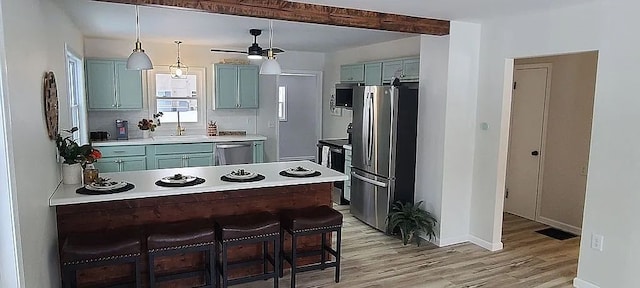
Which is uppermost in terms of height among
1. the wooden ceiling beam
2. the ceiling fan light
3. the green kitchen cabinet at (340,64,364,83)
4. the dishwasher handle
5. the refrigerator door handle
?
the wooden ceiling beam

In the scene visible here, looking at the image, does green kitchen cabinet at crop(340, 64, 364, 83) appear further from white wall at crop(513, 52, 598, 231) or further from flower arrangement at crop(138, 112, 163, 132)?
flower arrangement at crop(138, 112, 163, 132)

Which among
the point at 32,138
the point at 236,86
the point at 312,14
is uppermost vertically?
the point at 312,14

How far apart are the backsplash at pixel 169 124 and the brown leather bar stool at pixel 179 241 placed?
351cm

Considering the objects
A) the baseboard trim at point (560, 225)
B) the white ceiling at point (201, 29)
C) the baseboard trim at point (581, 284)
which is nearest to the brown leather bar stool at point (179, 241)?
the white ceiling at point (201, 29)

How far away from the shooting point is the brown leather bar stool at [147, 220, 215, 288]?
9.27 feet

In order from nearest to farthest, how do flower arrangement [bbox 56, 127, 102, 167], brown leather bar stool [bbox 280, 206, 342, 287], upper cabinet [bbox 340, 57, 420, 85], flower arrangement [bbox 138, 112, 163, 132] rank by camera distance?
flower arrangement [bbox 56, 127, 102, 167], brown leather bar stool [bbox 280, 206, 342, 287], upper cabinet [bbox 340, 57, 420, 85], flower arrangement [bbox 138, 112, 163, 132]

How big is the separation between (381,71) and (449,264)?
2772mm

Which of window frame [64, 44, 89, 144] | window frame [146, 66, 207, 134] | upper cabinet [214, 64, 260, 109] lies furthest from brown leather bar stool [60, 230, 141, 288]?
upper cabinet [214, 64, 260, 109]

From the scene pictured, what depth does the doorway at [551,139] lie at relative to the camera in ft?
15.6

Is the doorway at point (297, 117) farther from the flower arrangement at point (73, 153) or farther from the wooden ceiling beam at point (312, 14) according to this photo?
the flower arrangement at point (73, 153)

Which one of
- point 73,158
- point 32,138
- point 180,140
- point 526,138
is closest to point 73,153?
point 73,158

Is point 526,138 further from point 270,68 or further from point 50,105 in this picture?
point 50,105

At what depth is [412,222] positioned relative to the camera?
4.38 meters

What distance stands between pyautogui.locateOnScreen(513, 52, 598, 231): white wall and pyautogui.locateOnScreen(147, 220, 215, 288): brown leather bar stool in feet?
13.9
